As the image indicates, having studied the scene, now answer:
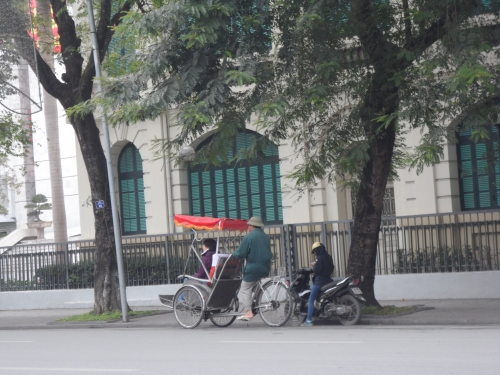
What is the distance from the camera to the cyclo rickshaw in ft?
47.9

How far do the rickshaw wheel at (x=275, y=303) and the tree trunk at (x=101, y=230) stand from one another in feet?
16.8

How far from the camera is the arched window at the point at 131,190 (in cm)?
2597

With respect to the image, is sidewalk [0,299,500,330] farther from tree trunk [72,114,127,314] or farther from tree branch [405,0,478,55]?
tree branch [405,0,478,55]

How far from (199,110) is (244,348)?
4.24 m

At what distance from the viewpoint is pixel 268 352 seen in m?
10.7

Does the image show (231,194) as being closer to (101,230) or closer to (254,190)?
(254,190)

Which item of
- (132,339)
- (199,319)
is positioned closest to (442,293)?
(199,319)

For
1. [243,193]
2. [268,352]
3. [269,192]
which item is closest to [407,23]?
[268,352]

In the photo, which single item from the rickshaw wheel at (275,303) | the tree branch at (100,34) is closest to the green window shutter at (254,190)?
the tree branch at (100,34)

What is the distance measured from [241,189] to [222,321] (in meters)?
9.08

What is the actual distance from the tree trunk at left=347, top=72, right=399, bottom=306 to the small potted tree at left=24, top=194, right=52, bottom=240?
33858mm

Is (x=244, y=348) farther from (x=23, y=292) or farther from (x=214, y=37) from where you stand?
(x=23, y=292)

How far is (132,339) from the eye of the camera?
13867mm

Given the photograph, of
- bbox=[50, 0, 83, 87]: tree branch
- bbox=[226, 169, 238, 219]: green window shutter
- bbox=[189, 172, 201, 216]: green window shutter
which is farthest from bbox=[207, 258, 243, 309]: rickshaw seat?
bbox=[189, 172, 201, 216]: green window shutter
